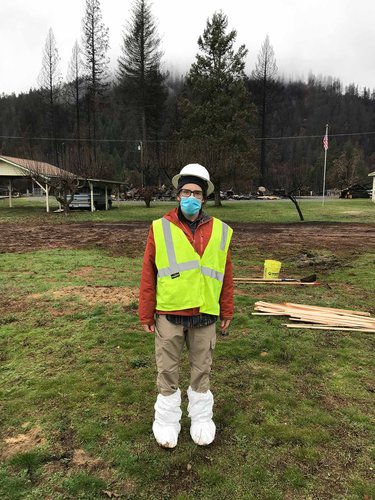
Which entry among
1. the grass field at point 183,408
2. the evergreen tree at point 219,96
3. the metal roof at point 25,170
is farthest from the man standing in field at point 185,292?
the evergreen tree at point 219,96

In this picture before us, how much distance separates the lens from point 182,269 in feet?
8.83

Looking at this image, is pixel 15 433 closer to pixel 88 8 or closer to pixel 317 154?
pixel 88 8

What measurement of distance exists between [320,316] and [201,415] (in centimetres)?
327

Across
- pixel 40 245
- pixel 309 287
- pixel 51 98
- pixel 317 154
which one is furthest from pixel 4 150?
pixel 317 154

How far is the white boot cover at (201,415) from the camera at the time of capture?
9.34ft

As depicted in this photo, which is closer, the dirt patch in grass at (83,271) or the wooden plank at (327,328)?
the wooden plank at (327,328)

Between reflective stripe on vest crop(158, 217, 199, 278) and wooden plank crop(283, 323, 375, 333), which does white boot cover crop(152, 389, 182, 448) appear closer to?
reflective stripe on vest crop(158, 217, 199, 278)

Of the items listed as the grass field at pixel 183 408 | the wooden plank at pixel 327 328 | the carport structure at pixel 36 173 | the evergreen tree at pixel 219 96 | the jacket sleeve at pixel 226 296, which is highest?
the evergreen tree at pixel 219 96

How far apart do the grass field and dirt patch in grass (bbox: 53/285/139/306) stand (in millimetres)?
363

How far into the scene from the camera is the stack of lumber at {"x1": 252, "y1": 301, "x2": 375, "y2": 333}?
17.4 ft

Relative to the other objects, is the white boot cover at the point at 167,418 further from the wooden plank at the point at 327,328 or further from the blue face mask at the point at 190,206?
the wooden plank at the point at 327,328

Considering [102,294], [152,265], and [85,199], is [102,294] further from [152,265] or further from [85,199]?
[85,199]

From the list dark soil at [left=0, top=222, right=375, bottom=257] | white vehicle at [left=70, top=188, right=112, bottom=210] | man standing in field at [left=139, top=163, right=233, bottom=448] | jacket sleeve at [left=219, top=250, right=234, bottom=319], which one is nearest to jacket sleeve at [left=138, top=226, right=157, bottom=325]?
man standing in field at [left=139, top=163, right=233, bottom=448]

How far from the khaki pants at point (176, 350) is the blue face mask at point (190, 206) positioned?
792 millimetres
